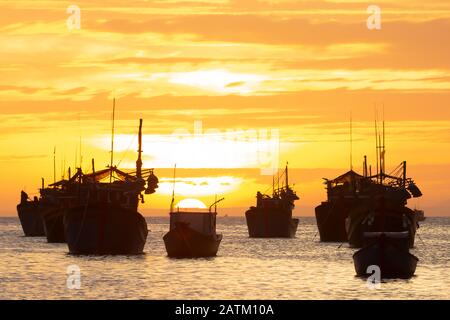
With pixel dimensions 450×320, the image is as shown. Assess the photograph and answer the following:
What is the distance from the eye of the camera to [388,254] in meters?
68.4

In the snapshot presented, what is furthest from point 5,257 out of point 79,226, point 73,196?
point 73,196

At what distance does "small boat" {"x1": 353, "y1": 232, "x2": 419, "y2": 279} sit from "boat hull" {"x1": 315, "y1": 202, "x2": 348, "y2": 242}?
88741 mm

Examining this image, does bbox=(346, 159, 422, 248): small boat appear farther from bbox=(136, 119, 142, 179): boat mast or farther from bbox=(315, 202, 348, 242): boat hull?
bbox=(136, 119, 142, 179): boat mast

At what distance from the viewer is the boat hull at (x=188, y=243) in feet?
336

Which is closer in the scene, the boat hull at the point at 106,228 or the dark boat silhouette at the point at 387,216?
the dark boat silhouette at the point at 387,216

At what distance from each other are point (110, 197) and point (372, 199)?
4141cm

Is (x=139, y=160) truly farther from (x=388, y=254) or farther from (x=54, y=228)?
(x=388, y=254)

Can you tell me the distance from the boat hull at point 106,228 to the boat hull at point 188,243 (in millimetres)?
5539

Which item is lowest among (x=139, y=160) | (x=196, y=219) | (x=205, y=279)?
(x=205, y=279)

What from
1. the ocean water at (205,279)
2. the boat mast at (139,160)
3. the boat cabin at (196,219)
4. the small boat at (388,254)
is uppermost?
the boat mast at (139,160)

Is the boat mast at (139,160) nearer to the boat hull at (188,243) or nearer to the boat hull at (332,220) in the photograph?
the boat hull at (188,243)

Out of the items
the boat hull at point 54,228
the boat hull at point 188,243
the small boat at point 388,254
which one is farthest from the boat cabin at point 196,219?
the boat hull at point 54,228

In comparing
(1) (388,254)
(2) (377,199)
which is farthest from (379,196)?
(1) (388,254)

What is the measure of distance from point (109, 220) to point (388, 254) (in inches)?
1813
